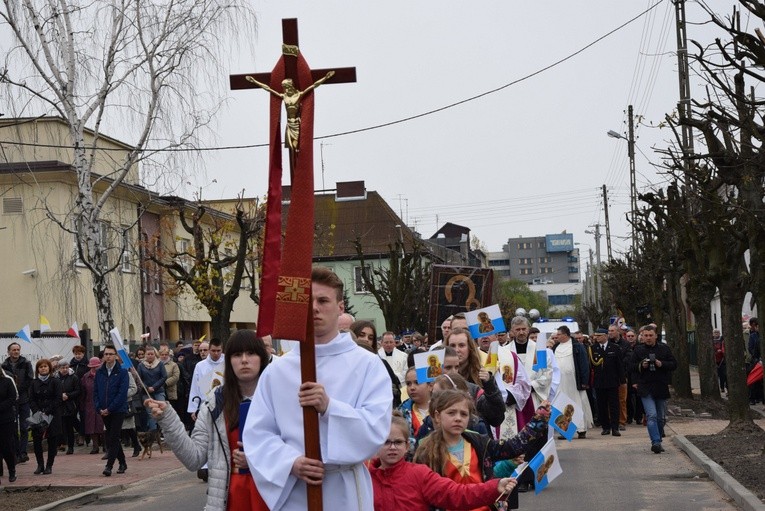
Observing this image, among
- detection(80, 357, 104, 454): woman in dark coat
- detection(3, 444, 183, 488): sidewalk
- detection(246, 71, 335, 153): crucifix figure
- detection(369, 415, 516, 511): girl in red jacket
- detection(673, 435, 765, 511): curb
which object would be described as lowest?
detection(3, 444, 183, 488): sidewalk

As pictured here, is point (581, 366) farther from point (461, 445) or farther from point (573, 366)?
point (461, 445)

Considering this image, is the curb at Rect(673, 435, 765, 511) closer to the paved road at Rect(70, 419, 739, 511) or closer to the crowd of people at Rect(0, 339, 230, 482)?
the paved road at Rect(70, 419, 739, 511)

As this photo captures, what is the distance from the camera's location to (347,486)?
5270 millimetres

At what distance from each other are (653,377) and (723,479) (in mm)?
3959

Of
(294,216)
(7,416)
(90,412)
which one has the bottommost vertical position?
(90,412)

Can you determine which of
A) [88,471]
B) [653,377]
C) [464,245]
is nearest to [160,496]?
[88,471]

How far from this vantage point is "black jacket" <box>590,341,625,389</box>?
2238 cm

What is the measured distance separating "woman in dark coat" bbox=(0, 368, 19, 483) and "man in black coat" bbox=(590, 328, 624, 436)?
1029 cm

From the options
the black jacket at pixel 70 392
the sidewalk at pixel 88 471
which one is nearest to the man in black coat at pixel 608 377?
A: the sidewalk at pixel 88 471

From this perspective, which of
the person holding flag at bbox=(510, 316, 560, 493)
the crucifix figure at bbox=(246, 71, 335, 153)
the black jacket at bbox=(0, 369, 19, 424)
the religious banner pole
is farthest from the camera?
the black jacket at bbox=(0, 369, 19, 424)

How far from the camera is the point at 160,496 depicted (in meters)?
15.8

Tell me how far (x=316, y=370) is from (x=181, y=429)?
1.51 m

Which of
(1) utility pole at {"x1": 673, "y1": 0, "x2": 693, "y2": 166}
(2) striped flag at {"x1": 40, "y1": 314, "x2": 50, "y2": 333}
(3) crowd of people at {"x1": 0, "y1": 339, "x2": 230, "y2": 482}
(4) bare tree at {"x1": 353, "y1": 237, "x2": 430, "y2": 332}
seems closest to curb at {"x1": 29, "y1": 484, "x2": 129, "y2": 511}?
(3) crowd of people at {"x1": 0, "y1": 339, "x2": 230, "y2": 482}

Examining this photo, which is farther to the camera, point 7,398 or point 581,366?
point 581,366
